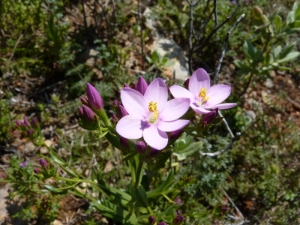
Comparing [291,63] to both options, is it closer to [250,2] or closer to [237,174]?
[250,2]

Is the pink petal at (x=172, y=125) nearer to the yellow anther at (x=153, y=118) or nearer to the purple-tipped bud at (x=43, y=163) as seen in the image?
the yellow anther at (x=153, y=118)

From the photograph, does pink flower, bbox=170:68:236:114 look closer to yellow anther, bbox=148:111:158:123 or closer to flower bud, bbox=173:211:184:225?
yellow anther, bbox=148:111:158:123

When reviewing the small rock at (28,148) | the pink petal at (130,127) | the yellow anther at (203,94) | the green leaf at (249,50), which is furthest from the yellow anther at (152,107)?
the green leaf at (249,50)

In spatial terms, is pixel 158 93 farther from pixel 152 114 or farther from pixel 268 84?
pixel 268 84

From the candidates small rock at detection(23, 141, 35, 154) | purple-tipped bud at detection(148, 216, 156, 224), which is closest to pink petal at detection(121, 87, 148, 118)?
purple-tipped bud at detection(148, 216, 156, 224)

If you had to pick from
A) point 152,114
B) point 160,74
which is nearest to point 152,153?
point 152,114

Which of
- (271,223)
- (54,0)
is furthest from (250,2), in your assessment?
(271,223)
